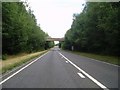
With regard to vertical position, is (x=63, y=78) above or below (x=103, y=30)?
below

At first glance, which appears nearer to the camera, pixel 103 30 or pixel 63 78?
pixel 63 78

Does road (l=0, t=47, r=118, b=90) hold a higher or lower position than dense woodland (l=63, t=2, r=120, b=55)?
lower

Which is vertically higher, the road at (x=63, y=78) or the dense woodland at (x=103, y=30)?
the dense woodland at (x=103, y=30)

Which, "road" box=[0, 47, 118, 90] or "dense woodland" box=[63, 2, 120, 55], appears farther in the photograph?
"dense woodland" box=[63, 2, 120, 55]

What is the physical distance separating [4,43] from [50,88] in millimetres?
37023

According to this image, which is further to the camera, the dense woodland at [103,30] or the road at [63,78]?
the dense woodland at [103,30]

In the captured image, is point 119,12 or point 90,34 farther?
point 90,34

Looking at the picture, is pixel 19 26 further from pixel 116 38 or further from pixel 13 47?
pixel 116 38

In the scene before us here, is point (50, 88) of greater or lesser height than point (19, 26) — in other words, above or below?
below

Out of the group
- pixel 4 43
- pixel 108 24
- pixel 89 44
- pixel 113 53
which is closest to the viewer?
pixel 108 24

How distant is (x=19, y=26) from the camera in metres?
48.6

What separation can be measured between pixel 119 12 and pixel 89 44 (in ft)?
112

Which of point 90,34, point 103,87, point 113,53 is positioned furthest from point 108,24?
point 103,87

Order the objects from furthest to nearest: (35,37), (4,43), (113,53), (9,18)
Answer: (35,37), (113,53), (4,43), (9,18)
